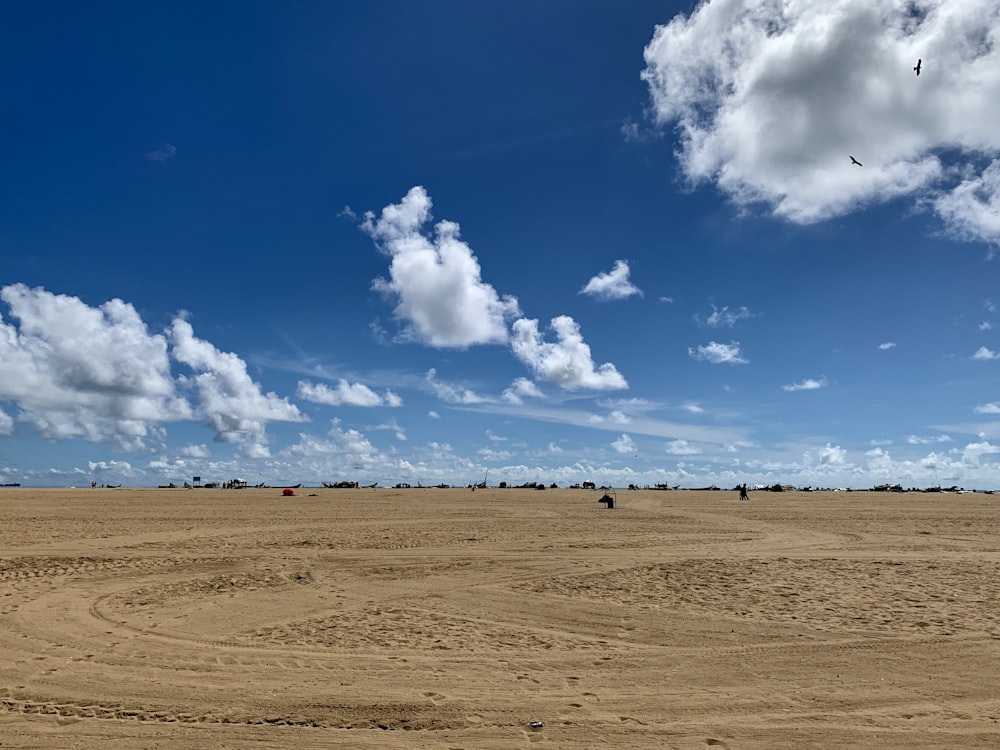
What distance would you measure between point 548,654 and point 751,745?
3614mm

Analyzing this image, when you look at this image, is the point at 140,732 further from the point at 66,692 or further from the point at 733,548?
the point at 733,548

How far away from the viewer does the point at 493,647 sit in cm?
998

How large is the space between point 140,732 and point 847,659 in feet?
32.4

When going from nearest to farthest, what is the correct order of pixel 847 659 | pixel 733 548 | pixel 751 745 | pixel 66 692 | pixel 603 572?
pixel 751 745, pixel 66 692, pixel 847 659, pixel 603 572, pixel 733 548

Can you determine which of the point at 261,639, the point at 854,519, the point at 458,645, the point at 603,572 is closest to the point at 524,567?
the point at 603,572

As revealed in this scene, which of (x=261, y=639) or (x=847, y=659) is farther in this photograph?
(x=261, y=639)

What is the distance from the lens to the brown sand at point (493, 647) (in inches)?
279

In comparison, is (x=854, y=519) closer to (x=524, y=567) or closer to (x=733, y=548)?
(x=733, y=548)

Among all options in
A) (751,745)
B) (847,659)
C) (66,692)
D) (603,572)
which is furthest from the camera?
(603,572)

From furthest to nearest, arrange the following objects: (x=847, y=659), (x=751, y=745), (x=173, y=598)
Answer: (x=173, y=598) < (x=847, y=659) < (x=751, y=745)

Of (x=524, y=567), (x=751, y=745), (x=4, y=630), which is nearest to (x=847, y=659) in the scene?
(x=751, y=745)

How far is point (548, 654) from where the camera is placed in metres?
9.71

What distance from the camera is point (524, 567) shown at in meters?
17.2

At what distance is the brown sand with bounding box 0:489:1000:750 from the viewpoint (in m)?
7.09
